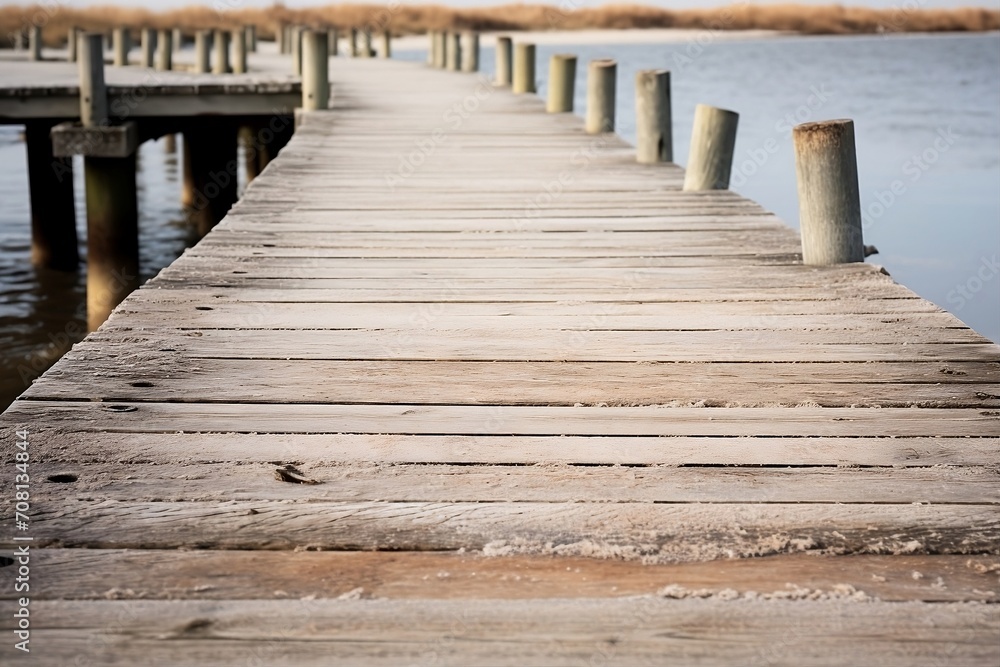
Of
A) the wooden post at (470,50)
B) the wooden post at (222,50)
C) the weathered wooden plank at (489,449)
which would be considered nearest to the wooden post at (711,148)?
the weathered wooden plank at (489,449)

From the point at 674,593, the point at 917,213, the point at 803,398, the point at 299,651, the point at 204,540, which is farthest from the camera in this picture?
the point at 917,213

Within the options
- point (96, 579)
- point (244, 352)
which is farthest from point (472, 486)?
point (244, 352)

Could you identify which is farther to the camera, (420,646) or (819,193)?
(819,193)

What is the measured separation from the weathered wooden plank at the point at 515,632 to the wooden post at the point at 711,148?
170 inches

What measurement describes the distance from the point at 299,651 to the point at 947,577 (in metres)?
1.07

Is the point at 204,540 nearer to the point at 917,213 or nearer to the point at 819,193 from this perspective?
the point at 819,193

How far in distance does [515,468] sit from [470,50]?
55.4 feet

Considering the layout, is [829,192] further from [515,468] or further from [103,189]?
[103,189]

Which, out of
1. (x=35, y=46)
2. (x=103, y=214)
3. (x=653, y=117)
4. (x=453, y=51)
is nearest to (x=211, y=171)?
(x=103, y=214)

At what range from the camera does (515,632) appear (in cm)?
175

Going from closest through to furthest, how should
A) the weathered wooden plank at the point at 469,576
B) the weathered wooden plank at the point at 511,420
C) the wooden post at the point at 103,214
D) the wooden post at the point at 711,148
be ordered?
the weathered wooden plank at the point at 469,576 < the weathered wooden plank at the point at 511,420 < the wooden post at the point at 711,148 < the wooden post at the point at 103,214

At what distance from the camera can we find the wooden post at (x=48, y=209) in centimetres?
1213

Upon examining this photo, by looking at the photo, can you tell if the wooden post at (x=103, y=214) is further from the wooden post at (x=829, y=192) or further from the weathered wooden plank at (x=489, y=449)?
the weathered wooden plank at (x=489, y=449)

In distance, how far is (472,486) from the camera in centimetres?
224
